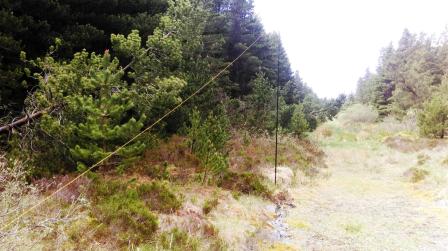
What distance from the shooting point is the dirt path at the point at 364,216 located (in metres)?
7.84

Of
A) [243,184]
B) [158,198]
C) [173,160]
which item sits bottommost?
[243,184]

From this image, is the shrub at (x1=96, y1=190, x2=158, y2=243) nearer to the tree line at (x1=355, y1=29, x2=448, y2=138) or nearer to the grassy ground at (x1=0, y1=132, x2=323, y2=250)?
the grassy ground at (x1=0, y1=132, x2=323, y2=250)

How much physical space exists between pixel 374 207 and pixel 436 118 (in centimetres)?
1559

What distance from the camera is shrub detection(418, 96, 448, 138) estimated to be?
23078mm

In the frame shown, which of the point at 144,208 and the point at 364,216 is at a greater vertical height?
the point at 144,208

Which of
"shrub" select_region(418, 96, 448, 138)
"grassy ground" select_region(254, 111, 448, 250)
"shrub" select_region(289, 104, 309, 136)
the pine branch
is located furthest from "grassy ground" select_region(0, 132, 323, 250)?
"shrub" select_region(418, 96, 448, 138)

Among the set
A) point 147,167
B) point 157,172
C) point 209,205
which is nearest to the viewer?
point 209,205

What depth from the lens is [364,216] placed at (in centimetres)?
1009

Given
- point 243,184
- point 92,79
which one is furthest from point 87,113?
point 243,184

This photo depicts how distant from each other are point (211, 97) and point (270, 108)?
300 inches

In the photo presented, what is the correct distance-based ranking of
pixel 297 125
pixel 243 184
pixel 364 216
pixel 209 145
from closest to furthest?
1. pixel 209 145
2. pixel 364 216
3. pixel 243 184
4. pixel 297 125

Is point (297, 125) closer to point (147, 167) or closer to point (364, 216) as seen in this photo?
point (364, 216)

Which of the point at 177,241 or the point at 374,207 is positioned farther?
the point at 374,207

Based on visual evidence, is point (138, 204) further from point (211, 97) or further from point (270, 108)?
point (270, 108)
